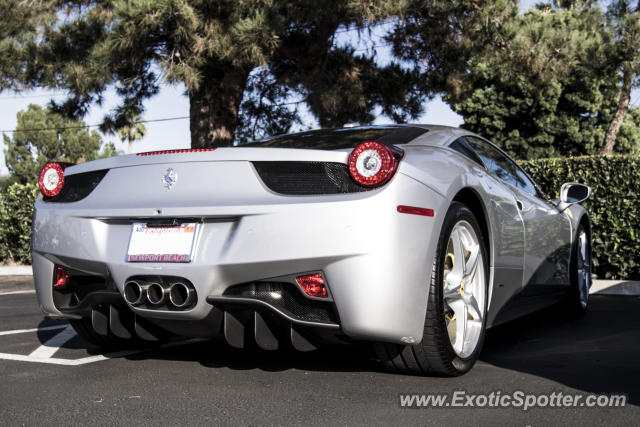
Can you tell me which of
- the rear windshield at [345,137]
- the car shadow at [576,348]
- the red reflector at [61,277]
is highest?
the rear windshield at [345,137]

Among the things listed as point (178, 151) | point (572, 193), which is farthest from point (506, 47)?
point (178, 151)

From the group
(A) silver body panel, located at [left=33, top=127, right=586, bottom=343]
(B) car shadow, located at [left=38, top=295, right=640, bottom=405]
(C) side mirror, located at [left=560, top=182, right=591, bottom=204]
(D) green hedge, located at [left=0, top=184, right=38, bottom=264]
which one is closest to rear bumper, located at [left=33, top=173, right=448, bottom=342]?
(A) silver body panel, located at [left=33, top=127, right=586, bottom=343]

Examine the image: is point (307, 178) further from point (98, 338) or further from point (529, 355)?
point (529, 355)

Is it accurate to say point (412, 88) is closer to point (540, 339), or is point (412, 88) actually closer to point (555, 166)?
point (555, 166)

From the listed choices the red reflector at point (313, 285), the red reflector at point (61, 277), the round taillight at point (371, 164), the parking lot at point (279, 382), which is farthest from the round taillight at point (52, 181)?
the round taillight at point (371, 164)

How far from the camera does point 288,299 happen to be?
9.87 feet

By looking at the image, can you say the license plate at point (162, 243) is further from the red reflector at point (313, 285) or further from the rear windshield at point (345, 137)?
the rear windshield at point (345, 137)

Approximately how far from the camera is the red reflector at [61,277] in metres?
3.50

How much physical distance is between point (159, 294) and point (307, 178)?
83 centimetres

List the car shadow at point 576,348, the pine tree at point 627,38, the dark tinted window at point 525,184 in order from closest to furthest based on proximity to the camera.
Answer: the car shadow at point 576,348, the dark tinted window at point 525,184, the pine tree at point 627,38

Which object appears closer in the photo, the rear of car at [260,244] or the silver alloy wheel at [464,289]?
the rear of car at [260,244]

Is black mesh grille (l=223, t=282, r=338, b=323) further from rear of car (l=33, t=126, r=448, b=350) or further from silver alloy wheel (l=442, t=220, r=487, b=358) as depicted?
silver alloy wheel (l=442, t=220, r=487, b=358)

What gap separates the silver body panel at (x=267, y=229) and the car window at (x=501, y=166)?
2.28 feet

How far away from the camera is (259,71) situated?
1288cm
